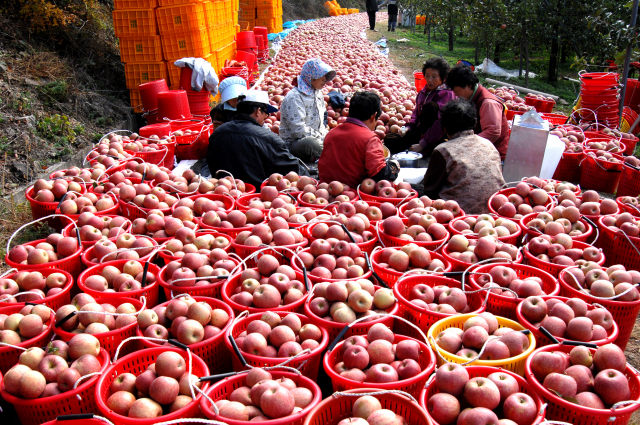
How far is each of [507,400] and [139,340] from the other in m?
1.93

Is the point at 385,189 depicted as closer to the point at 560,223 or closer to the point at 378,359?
the point at 560,223

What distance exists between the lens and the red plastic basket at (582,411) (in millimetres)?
1939

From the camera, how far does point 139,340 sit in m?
2.59

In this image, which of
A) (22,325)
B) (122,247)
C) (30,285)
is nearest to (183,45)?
(122,247)

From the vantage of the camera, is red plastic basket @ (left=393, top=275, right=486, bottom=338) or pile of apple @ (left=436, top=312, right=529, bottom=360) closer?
pile of apple @ (left=436, top=312, right=529, bottom=360)

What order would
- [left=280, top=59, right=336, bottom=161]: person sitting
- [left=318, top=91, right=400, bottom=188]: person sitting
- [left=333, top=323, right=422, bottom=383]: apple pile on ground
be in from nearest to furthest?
[left=333, top=323, right=422, bottom=383]: apple pile on ground → [left=318, top=91, right=400, bottom=188]: person sitting → [left=280, top=59, right=336, bottom=161]: person sitting

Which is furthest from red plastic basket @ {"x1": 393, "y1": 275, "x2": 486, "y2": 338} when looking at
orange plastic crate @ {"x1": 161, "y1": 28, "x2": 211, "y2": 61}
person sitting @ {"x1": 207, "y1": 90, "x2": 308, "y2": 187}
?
orange plastic crate @ {"x1": 161, "y1": 28, "x2": 211, "y2": 61}

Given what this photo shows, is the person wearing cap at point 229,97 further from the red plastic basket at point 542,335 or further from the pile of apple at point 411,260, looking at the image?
the red plastic basket at point 542,335

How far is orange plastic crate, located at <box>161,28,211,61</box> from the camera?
8.89 m

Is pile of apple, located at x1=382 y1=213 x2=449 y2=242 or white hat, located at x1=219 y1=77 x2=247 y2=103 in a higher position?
white hat, located at x1=219 y1=77 x2=247 y2=103

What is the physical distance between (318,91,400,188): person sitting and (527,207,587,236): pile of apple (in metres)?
1.51

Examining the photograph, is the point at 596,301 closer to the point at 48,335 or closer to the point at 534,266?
the point at 534,266

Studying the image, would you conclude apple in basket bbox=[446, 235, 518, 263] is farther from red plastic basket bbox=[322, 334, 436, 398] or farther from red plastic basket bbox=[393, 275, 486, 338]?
red plastic basket bbox=[322, 334, 436, 398]

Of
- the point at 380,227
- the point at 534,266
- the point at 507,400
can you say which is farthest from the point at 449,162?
the point at 507,400
